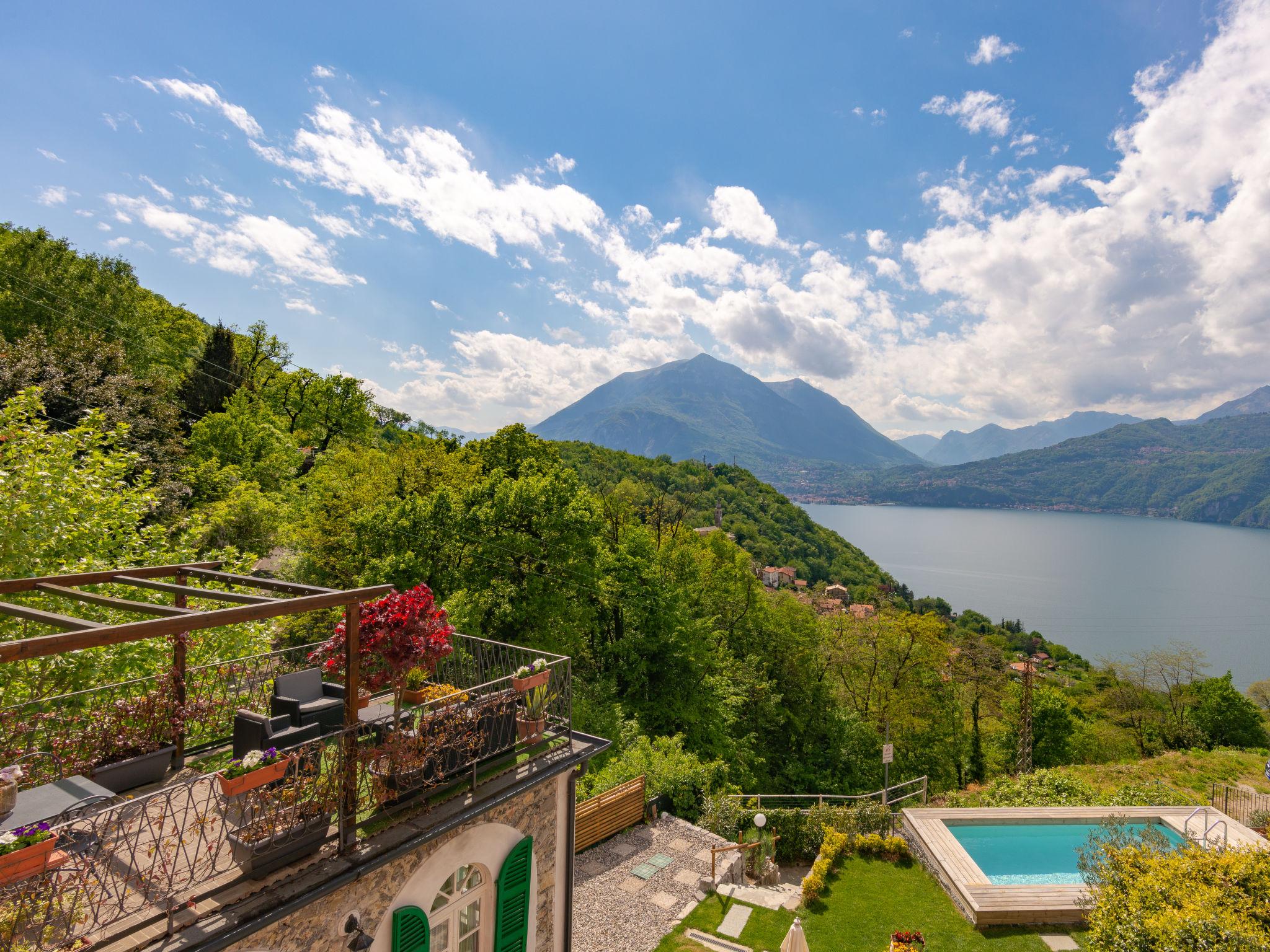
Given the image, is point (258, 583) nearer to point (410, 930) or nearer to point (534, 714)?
point (534, 714)

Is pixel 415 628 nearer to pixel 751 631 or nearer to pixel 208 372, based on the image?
pixel 751 631

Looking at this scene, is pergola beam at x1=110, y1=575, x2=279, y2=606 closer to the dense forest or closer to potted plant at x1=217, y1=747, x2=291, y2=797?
potted plant at x1=217, y1=747, x2=291, y2=797

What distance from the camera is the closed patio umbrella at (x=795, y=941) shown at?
9.40 metres

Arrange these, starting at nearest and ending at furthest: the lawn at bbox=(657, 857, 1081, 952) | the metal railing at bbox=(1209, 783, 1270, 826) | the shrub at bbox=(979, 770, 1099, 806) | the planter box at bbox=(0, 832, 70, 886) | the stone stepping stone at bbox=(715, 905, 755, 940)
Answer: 1. the planter box at bbox=(0, 832, 70, 886)
2. the stone stepping stone at bbox=(715, 905, 755, 940)
3. the lawn at bbox=(657, 857, 1081, 952)
4. the shrub at bbox=(979, 770, 1099, 806)
5. the metal railing at bbox=(1209, 783, 1270, 826)

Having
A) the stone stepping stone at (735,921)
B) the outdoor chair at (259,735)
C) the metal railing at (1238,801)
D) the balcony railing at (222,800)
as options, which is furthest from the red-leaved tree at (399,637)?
the metal railing at (1238,801)

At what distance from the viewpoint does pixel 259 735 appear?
5.14 m

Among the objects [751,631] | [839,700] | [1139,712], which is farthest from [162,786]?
[1139,712]

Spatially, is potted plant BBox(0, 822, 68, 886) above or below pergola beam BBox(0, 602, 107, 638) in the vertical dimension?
below

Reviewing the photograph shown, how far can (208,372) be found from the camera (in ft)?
121

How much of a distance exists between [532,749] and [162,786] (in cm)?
349

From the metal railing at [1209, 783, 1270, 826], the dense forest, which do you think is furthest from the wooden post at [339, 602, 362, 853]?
the metal railing at [1209, 783, 1270, 826]

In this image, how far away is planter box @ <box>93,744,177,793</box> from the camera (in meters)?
5.34

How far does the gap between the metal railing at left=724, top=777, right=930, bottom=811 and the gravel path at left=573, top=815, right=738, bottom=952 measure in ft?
7.63

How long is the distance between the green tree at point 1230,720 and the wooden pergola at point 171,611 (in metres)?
45.6
